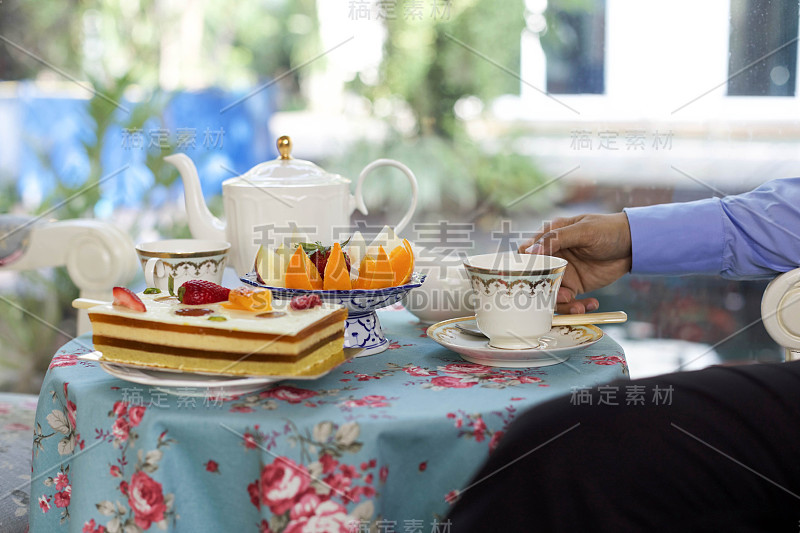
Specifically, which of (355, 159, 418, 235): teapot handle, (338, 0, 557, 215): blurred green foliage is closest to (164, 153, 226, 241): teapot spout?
(355, 159, 418, 235): teapot handle

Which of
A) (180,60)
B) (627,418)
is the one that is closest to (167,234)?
(180,60)

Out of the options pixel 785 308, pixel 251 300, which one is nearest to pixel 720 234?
pixel 785 308

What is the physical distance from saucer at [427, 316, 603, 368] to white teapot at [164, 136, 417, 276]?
179mm

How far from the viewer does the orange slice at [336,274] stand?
870 mm

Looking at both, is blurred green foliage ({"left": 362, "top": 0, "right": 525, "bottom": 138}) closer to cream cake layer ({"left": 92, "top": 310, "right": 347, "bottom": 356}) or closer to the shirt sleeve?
the shirt sleeve

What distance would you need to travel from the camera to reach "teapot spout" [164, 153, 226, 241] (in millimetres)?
1197

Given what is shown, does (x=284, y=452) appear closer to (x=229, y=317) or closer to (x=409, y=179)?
(x=229, y=317)

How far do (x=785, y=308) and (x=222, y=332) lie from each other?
82 cm

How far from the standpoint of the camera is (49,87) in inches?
141

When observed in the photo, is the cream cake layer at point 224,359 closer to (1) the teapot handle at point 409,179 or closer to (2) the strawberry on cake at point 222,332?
(2) the strawberry on cake at point 222,332

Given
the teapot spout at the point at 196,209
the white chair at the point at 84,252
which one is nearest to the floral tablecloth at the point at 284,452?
the teapot spout at the point at 196,209

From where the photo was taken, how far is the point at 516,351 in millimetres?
836

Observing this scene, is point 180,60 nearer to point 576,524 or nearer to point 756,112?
point 756,112

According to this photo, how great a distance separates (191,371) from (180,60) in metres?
3.98
